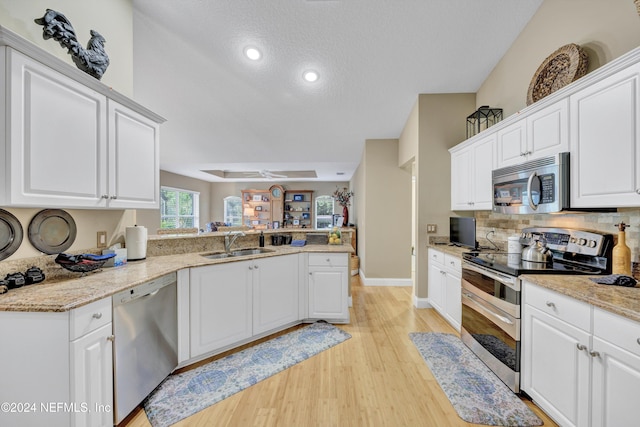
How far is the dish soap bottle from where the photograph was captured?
1500 millimetres

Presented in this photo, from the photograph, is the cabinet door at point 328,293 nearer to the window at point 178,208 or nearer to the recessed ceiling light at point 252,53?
the recessed ceiling light at point 252,53

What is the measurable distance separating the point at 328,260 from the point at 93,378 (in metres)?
2.03

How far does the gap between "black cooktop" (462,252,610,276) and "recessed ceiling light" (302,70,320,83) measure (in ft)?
9.04

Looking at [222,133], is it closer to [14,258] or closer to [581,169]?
[14,258]

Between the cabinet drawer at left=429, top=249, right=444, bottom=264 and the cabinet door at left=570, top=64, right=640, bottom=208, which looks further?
the cabinet drawer at left=429, top=249, right=444, bottom=264

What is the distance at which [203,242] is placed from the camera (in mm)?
2775

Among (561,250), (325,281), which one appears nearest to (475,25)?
(561,250)

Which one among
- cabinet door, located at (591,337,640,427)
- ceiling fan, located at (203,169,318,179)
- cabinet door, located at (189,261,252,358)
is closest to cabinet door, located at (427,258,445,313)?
cabinet door, located at (591,337,640,427)

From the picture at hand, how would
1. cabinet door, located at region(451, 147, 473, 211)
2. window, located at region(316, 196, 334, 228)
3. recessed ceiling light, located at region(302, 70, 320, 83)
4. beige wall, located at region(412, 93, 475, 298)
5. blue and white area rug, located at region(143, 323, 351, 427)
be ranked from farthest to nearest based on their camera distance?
1. window, located at region(316, 196, 334, 228)
2. beige wall, located at region(412, 93, 475, 298)
3. recessed ceiling light, located at region(302, 70, 320, 83)
4. cabinet door, located at region(451, 147, 473, 211)
5. blue and white area rug, located at region(143, 323, 351, 427)

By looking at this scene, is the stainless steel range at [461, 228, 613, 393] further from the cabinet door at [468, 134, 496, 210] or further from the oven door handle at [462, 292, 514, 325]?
the cabinet door at [468, 134, 496, 210]

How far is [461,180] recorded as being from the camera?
120 inches

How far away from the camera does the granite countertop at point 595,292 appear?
1.09 m

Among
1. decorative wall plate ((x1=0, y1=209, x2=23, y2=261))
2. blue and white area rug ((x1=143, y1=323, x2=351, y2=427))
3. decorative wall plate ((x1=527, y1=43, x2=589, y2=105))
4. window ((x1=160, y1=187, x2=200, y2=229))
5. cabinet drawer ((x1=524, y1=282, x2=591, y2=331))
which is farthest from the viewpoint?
window ((x1=160, y1=187, x2=200, y2=229))

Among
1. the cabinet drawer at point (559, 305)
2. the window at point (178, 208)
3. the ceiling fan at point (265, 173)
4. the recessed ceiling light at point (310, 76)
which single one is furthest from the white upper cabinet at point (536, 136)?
the window at point (178, 208)
